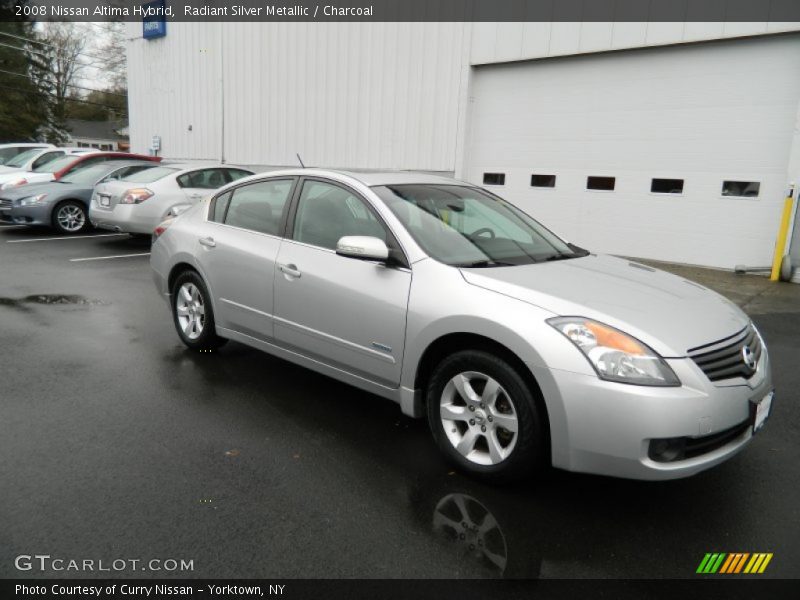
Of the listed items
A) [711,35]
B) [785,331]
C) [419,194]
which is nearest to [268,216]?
[419,194]

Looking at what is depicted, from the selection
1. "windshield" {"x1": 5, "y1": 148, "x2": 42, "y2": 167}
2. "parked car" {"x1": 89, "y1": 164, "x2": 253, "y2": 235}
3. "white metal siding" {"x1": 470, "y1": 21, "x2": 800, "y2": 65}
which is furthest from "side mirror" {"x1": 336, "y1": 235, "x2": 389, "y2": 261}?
"windshield" {"x1": 5, "y1": 148, "x2": 42, "y2": 167}

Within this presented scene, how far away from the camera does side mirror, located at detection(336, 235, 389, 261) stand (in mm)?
3434

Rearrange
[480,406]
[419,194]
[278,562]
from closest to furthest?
[278,562]
[480,406]
[419,194]

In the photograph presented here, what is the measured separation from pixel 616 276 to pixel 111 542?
115 inches

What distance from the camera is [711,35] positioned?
920 cm

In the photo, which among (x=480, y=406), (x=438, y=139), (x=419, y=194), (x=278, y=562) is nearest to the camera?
(x=278, y=562)

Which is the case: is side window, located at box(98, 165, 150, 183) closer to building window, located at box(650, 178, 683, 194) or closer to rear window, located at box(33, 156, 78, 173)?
rear window, located at box(33, 156, 78, 173)

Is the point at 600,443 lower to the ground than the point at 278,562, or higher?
higher

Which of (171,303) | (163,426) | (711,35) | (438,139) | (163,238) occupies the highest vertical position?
(711,35)

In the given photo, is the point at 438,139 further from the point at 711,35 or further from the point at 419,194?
the point at 419,194

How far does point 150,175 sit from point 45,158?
5806mm

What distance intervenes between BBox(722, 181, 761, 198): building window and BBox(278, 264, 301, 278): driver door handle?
8.02 metres

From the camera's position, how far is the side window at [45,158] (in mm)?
14658

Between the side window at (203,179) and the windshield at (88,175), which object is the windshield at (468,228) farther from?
the windshield at (88,175)
